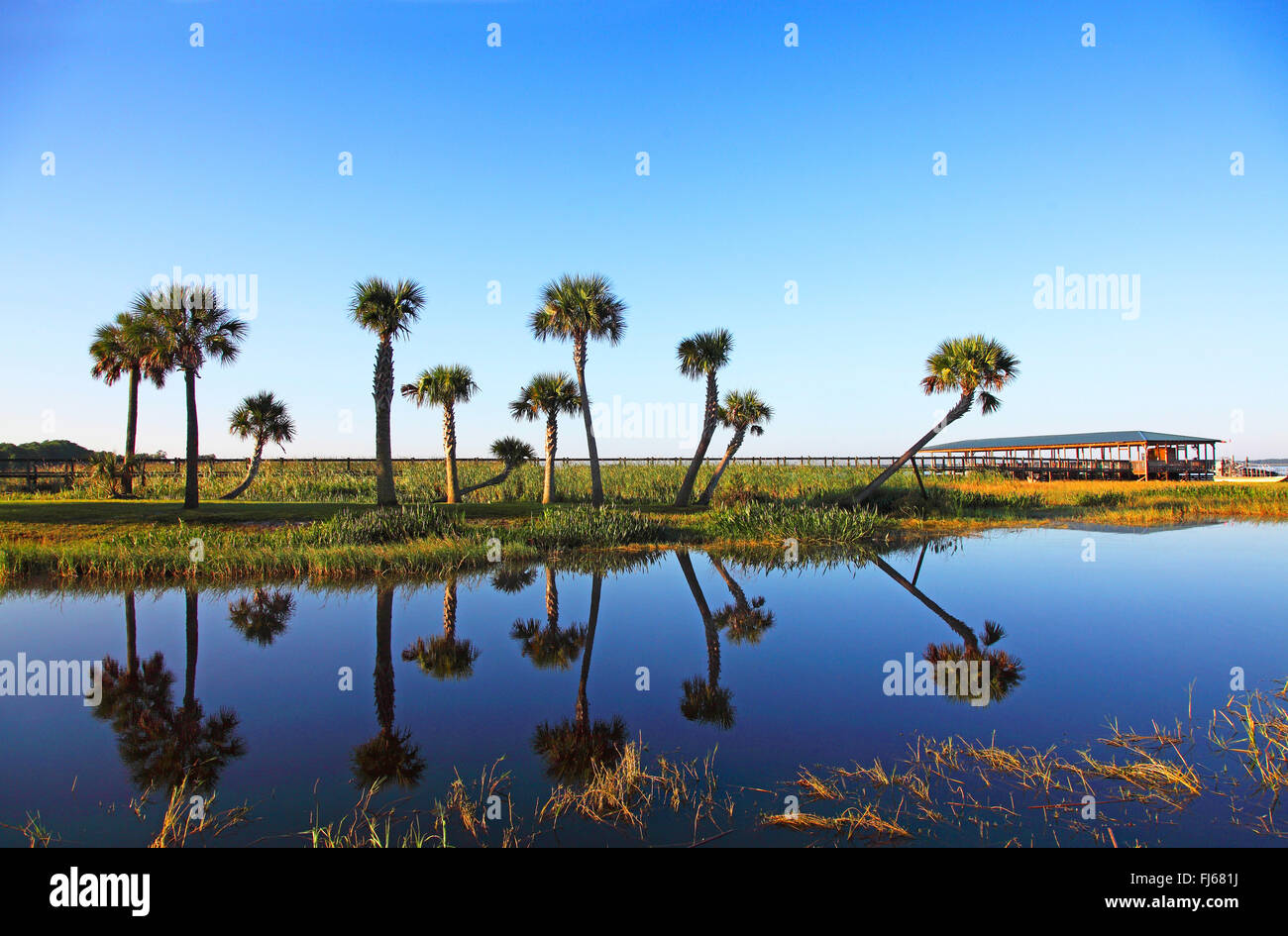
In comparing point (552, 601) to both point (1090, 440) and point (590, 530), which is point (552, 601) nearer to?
point (590, 530)

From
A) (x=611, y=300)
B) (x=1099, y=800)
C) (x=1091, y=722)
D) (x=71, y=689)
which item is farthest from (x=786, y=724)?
(x=611, y=300)

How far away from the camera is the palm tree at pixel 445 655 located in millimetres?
9405

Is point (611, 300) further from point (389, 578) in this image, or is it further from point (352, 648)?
point (352, 648)

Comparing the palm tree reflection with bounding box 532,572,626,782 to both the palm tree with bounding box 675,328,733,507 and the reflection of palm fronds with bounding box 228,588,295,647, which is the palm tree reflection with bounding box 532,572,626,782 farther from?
the palm tree with bounding box 675,328,733,507

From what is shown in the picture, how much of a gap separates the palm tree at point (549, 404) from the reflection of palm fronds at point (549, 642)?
1933 centimetres

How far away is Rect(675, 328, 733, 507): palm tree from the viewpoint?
1212 inches

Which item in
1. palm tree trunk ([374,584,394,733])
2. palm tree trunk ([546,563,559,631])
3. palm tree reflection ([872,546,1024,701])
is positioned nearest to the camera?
palm tree trunk ([374,584,394,733])

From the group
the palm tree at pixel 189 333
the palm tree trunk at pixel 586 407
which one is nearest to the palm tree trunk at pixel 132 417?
the palm tree at pixel 189 333

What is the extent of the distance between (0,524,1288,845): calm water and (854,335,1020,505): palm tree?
1316 cm

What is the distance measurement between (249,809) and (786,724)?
17.2 ft

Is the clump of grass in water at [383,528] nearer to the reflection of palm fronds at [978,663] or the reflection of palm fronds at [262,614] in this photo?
the reflection of palm fronds at [262,614]

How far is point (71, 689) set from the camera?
8688 mm

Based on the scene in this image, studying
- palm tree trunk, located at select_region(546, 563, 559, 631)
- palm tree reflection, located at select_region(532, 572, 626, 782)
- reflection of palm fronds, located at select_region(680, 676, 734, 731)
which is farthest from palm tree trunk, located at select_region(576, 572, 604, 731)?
reflection of palm fronds, located at select_region(680, 676, 734, 731)

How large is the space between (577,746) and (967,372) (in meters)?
26.9
